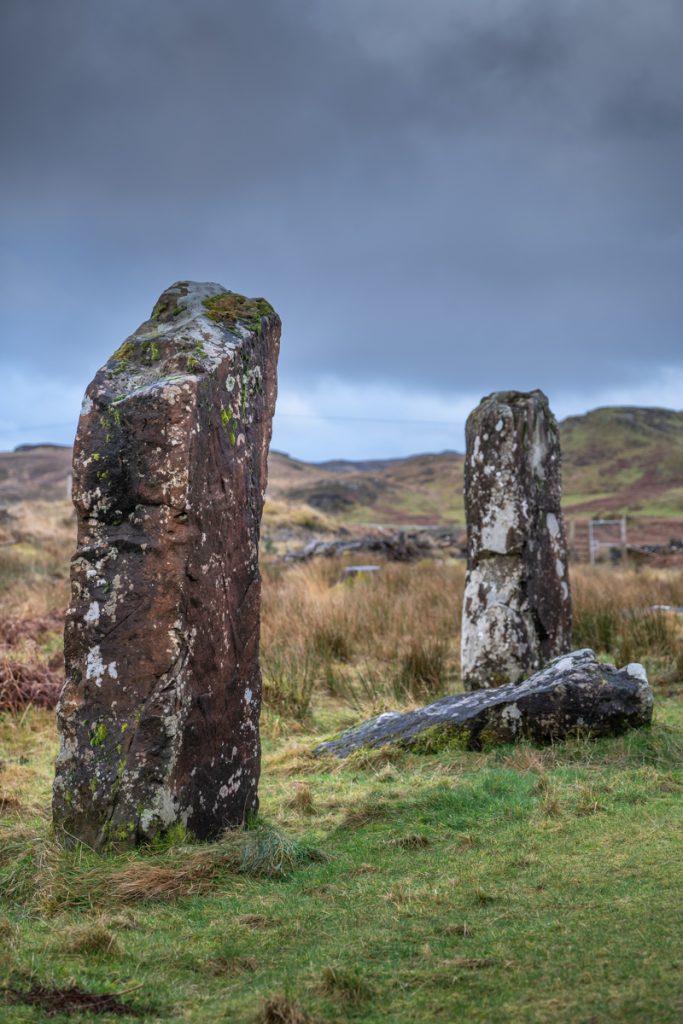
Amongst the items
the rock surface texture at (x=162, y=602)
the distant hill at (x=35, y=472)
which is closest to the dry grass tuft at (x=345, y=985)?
the rock surface texture at (x=162, y=602)

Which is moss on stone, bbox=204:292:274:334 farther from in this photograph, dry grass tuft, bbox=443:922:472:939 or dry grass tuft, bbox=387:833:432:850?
dry grass tuft, bbox=443:922:472:939

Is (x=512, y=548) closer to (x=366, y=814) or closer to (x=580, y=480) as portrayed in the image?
(x=366, y=814)

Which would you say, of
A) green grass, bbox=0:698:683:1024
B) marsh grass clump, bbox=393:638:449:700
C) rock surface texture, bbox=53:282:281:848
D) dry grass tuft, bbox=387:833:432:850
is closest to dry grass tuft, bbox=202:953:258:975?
green grass, bbox=0:698:683:1024

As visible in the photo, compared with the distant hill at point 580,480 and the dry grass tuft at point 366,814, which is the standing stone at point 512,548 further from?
the distant hill at point 580,480

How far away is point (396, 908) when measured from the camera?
3.64 metres

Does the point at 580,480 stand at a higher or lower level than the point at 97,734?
higher

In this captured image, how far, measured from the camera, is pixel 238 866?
4.18 meters

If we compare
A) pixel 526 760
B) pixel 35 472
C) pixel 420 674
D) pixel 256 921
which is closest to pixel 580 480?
pixel 35 472

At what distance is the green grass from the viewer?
9.20ft

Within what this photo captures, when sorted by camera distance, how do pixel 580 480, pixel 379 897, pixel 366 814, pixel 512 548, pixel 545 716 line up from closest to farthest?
pixel 379 897 → pixel 366 814 → pixel 545 716 → pixel 512 548 → pixel 580 480

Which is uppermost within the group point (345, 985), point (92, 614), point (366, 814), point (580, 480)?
point (580, 480)

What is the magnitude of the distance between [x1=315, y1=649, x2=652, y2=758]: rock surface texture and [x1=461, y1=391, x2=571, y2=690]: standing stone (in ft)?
5.27

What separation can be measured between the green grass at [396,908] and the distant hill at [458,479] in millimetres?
43947

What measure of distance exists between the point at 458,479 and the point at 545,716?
7671 cm
